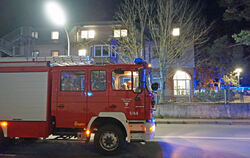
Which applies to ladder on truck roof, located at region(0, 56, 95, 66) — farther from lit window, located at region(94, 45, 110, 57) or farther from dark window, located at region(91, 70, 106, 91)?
lit window, located at region(94, 45, 110, 57)

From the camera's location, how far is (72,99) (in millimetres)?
5848

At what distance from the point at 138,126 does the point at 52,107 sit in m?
2.81

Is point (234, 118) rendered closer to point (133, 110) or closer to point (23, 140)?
point (133, 110)

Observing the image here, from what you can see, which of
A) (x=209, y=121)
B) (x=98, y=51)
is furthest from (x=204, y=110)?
(x=98, y=51)

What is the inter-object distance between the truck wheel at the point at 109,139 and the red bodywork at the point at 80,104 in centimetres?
53

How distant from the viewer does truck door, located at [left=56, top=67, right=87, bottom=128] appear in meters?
5.79

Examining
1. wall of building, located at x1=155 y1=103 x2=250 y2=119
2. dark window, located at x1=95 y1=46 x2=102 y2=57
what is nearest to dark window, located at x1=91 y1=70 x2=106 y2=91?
wall of building, located at x1=155 y1=103 x2=250 y2=119

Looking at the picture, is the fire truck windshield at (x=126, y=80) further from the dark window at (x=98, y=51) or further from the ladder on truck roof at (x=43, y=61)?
the dark window at (x=98, y=51)

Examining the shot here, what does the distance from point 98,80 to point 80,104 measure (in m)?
0.94

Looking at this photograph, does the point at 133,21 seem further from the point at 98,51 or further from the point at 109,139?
the point at 109,139

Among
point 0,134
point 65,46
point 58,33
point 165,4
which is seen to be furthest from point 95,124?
point 58,33

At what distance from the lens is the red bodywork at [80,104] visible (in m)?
5.60

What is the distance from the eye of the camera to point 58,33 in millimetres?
27609

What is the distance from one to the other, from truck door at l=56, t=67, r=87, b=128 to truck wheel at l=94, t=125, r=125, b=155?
2.08 ft
